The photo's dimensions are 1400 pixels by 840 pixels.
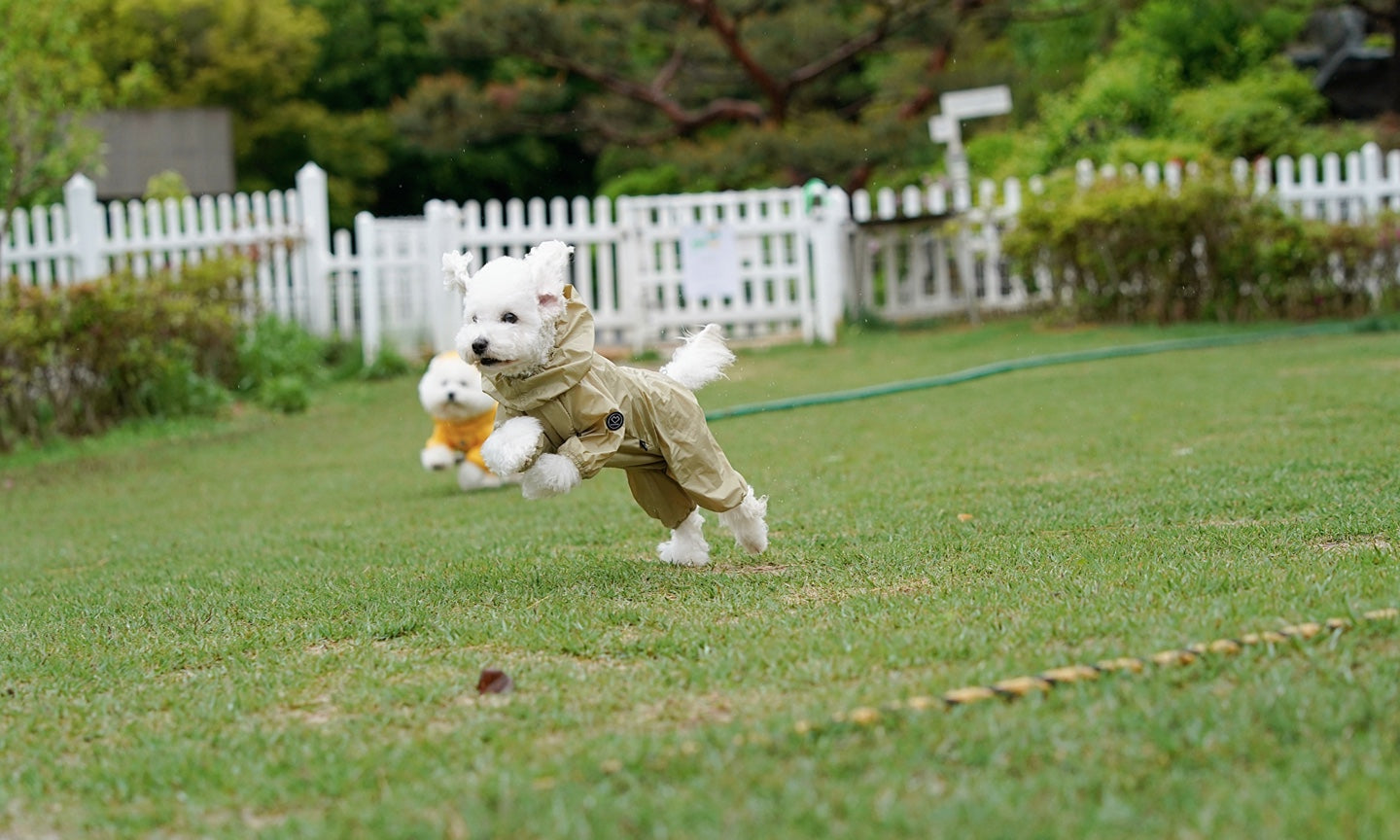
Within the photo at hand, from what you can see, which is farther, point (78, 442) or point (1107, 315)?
point (1107, 315)

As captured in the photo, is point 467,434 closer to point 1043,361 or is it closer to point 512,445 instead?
point 512,445

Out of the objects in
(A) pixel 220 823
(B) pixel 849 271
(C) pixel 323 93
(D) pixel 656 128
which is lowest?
(A) pixel 220 823

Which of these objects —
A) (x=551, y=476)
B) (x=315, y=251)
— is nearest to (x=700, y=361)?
(x=551, y=476)

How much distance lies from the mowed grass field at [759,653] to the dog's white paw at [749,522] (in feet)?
0.38

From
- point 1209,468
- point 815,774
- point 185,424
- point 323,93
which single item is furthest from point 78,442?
point 323,93

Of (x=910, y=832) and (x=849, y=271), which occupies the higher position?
(x=849, y=271)

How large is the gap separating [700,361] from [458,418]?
2.92 m

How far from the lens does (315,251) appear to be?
15.6 meters

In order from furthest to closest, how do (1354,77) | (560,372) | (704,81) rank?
(1354,77), (704,81), (560,372)

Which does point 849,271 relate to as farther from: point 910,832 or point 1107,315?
point 910,832

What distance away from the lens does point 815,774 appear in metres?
2.73

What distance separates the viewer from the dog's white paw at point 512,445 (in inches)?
182

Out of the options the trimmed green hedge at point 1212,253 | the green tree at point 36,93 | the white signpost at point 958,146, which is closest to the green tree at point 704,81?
the white signpost at point 958,146

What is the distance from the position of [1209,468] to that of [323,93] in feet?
103
